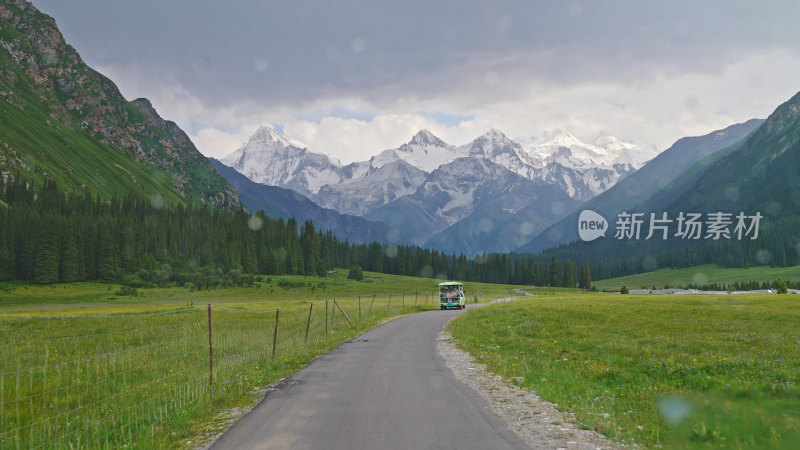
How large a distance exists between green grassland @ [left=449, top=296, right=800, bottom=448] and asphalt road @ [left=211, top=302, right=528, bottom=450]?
257 centimetres

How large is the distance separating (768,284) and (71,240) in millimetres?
225935

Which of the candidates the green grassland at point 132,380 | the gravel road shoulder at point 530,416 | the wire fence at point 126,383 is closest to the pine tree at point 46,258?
the green grassland at point 132,380

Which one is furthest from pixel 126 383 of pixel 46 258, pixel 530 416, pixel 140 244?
pixel 140 244

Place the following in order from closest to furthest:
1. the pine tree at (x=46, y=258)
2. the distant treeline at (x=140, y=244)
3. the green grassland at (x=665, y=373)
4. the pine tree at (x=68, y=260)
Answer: the green grassland at (x=665, y=373) < the pine tree at (x=46, y=258) < the pine tree at (x=68, y=260) < the distant treeline at (x=140, y=244)

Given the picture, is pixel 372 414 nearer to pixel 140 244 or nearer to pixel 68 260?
pixel 68 260

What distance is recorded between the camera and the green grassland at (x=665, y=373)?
32.5 ft

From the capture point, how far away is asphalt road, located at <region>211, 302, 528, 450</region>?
31.7 feet

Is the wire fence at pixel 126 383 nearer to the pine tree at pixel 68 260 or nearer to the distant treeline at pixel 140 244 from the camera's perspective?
the pine tree at pixel 68 260

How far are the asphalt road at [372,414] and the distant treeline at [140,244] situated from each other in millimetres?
114959

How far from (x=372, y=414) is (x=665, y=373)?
10.8 meters

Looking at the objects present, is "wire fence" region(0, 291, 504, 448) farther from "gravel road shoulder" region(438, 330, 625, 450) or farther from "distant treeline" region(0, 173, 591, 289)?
"distant treeline" region(0, 173, 591, 289)

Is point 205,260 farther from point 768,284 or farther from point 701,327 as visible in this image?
point 768,284

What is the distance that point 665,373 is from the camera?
16.3m

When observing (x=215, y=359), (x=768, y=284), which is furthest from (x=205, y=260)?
(x=768, y=284)
